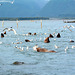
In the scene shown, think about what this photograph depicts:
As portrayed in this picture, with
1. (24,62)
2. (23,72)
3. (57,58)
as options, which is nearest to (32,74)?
(23,72)

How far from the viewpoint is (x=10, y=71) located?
26625mm

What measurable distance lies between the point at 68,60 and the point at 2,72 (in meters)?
8.65

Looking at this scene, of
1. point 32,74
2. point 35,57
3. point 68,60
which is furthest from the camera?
point 35,57

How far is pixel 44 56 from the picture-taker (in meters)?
35.3

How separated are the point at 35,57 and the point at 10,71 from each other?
8.54 metres

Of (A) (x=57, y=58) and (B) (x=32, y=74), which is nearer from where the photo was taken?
(B) (x=32, y=74)

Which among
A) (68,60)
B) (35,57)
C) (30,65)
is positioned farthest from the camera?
(35,57)

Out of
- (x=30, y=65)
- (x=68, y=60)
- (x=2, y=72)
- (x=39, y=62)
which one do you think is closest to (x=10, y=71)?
(x=2, y=72)

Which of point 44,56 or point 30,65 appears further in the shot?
point 44,56

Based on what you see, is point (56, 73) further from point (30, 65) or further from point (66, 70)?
point (30, 65)

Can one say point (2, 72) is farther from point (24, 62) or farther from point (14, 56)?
point (14, 56)

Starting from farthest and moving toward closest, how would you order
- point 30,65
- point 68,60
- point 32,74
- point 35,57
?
1. point 35,57
2. point 68,60
3. point 30,65
4. point 32,74

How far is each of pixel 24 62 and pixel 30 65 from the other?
6.34 feet

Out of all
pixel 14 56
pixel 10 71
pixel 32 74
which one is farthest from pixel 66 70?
pixel 14 56
